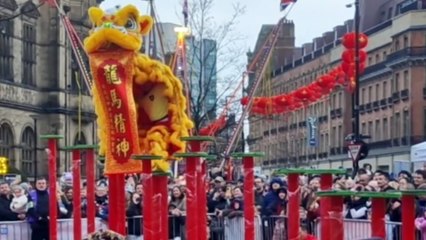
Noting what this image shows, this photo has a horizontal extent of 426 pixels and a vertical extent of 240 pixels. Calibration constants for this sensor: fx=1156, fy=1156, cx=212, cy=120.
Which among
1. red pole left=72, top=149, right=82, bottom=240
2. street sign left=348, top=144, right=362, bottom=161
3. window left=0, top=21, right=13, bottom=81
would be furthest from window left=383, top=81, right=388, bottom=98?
red pole left=72, top=149, right=82, bottom=240

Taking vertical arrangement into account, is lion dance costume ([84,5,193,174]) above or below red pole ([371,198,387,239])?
above

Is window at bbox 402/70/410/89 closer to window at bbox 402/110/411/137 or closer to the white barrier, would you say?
window at bbox 402/110/411/137

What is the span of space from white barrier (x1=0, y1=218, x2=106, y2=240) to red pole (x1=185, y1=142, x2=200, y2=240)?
3.52 meters

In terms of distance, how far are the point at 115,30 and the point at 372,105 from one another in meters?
66.9

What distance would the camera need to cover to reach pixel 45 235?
21516mm

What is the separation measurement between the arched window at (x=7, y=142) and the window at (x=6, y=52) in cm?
222

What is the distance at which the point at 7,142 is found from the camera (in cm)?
5184

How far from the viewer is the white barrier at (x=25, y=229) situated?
2092 cm

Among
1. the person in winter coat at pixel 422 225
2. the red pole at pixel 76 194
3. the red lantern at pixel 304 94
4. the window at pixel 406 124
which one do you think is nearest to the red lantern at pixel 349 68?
the red lantern at pixel 304 94

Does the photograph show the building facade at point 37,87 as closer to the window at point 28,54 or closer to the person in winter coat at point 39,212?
the window at point 28,54

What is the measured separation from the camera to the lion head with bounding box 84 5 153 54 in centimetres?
2008

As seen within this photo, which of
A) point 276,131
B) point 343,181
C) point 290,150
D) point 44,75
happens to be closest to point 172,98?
point 343,181

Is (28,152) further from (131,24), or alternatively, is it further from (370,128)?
(370,128)

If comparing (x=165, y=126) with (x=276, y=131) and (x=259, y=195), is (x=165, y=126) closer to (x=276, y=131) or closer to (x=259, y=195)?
(x=259, y=195)
